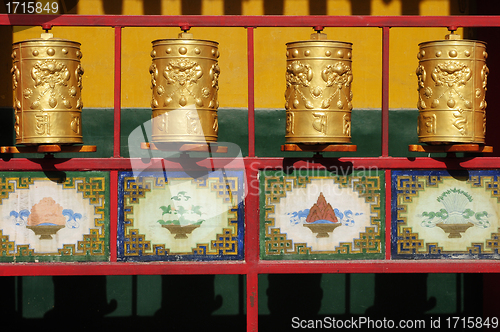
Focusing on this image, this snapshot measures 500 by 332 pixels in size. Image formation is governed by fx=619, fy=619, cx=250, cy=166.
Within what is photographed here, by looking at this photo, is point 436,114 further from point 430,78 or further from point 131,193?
point 131,193

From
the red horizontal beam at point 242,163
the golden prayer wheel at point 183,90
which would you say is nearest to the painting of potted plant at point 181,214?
the red horizontal beam at point 242,163

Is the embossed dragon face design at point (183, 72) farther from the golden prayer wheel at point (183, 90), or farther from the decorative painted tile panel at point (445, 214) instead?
the decorative painted tile panel at point (445, 214)

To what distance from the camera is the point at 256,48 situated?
19.8 ft

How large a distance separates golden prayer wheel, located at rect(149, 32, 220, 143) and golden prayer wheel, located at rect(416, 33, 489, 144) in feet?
4.95

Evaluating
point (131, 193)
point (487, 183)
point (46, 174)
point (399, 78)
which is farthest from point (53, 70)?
point (399, 78)

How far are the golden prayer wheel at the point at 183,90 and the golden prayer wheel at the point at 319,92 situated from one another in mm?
582

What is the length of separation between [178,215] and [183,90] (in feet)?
2.77

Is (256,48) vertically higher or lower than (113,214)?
higher

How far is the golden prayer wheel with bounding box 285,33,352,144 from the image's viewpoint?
408cm

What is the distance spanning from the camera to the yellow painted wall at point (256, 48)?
5.98 meters

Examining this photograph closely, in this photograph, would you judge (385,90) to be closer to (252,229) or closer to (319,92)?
(319,92)

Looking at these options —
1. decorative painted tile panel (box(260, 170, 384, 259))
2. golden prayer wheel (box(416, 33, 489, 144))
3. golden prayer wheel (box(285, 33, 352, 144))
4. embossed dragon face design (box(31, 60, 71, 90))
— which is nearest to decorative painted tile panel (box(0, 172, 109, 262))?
embossed dragon face design (box(31, 60, 71, 90))

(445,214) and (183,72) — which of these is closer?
(183,72)

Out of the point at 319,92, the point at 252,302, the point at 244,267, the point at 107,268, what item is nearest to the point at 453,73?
the point at 319,92
